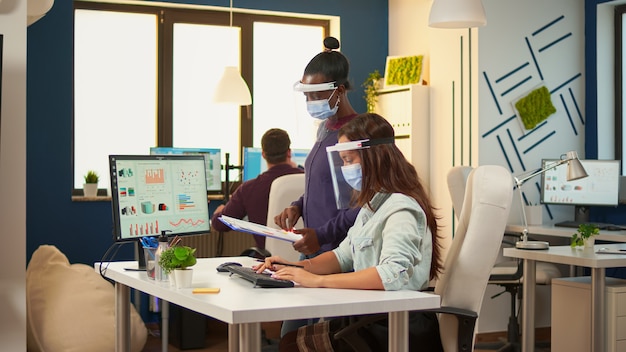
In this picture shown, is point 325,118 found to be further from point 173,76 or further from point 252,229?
point 173,76

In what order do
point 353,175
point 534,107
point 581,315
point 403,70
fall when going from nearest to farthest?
point 353,175 → point 581,315 → point 534,107 → point 403,70

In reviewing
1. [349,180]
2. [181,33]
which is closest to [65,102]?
[181,33]

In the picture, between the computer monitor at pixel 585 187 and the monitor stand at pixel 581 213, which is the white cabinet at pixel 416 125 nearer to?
the computer monitor at pixel 585 187

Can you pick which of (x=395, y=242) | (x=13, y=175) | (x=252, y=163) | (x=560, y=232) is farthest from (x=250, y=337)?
(x=252, y=163)

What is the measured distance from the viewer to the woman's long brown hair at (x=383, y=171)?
8.78ft

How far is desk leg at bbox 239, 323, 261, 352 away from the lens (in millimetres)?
2217

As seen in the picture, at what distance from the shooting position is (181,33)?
7051 mm

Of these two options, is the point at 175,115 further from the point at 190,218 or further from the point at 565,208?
the point at 190,218

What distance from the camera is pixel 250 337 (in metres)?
2.22

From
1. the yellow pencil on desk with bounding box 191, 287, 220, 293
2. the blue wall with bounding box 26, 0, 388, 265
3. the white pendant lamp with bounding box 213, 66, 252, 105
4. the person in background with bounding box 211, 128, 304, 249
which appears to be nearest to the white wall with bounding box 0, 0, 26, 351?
the yellow pencil on desk with bounding box 191, 287, 220, 293

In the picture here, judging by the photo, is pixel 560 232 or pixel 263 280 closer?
pixel 263 280

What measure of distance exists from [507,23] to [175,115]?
2707 mm

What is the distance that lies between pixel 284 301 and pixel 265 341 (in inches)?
139

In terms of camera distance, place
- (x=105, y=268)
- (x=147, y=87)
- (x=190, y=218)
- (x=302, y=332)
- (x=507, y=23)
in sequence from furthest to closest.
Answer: (x=147, y=87) → (x=507, y=23) → (x=190, y=218) → (x=105, y=268) → (x=302, y=332)
